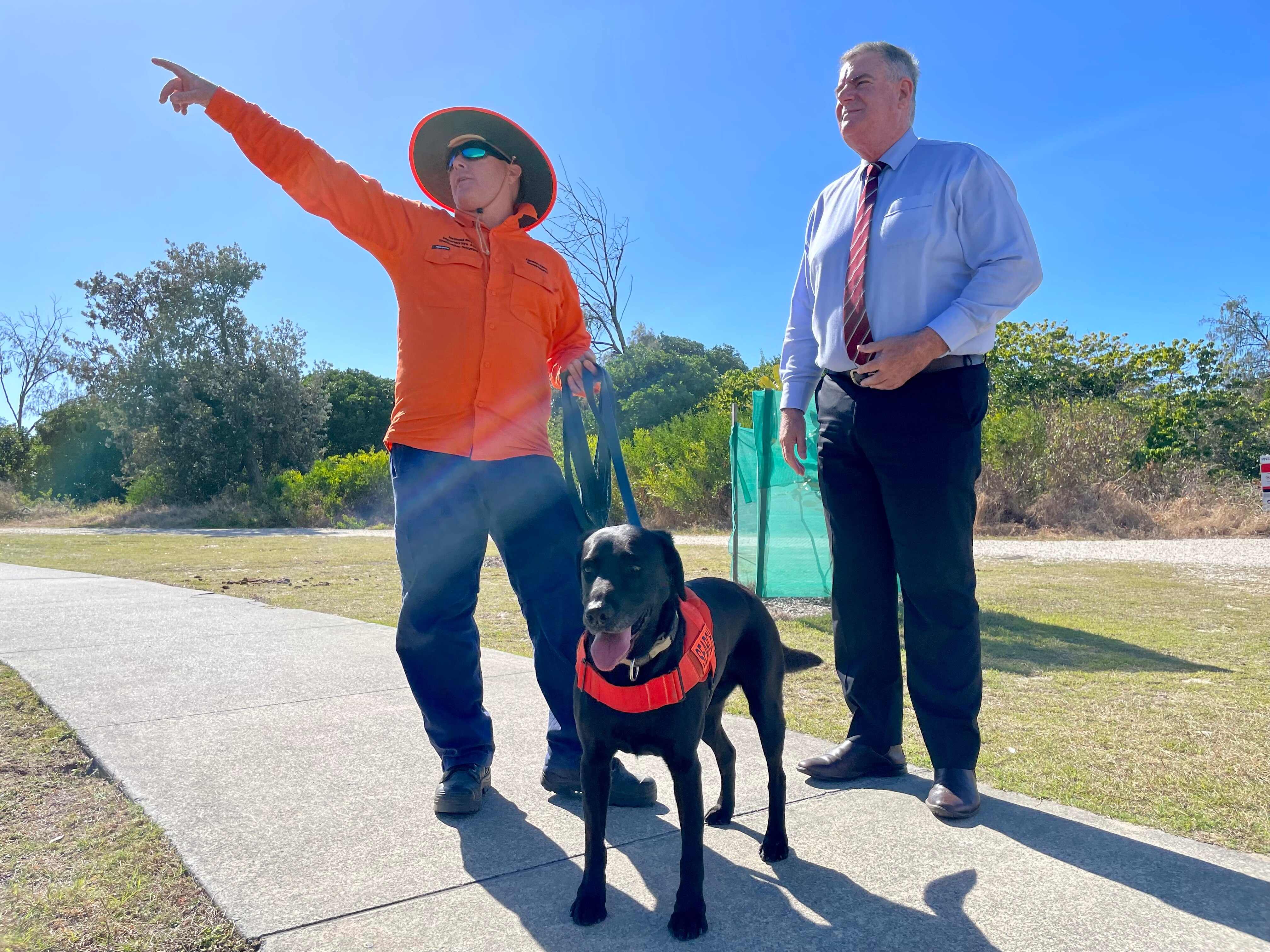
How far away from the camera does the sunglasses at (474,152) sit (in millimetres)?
2855

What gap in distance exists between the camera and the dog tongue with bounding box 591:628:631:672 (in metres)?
2.02

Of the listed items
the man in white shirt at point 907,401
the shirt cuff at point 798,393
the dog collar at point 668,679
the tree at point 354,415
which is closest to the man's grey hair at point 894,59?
the man in white shirt at point 907,401

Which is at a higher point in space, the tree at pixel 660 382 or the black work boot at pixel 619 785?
the tree at pixel 660 382

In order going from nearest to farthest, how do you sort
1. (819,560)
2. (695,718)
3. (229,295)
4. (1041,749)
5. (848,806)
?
(695,718) → (848,806) → (1041,749) → (819,560) → (229,295)

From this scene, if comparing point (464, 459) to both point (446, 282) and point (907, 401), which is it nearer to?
point (446, 282)

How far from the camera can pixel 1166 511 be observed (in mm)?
13609

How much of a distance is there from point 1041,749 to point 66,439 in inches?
1894

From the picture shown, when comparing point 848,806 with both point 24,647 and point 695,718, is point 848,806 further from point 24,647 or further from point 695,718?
point 24,647

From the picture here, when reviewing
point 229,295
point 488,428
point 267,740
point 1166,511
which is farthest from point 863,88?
point 229,295

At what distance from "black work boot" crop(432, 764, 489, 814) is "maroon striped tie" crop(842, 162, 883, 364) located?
185cm

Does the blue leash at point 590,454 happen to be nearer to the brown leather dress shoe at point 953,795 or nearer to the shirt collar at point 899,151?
the shirt collar at point 899,151

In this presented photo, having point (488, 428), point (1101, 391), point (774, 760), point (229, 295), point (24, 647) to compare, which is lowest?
point (24, 647)

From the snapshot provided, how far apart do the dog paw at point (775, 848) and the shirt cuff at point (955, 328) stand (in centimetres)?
151

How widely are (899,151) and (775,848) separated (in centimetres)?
226
